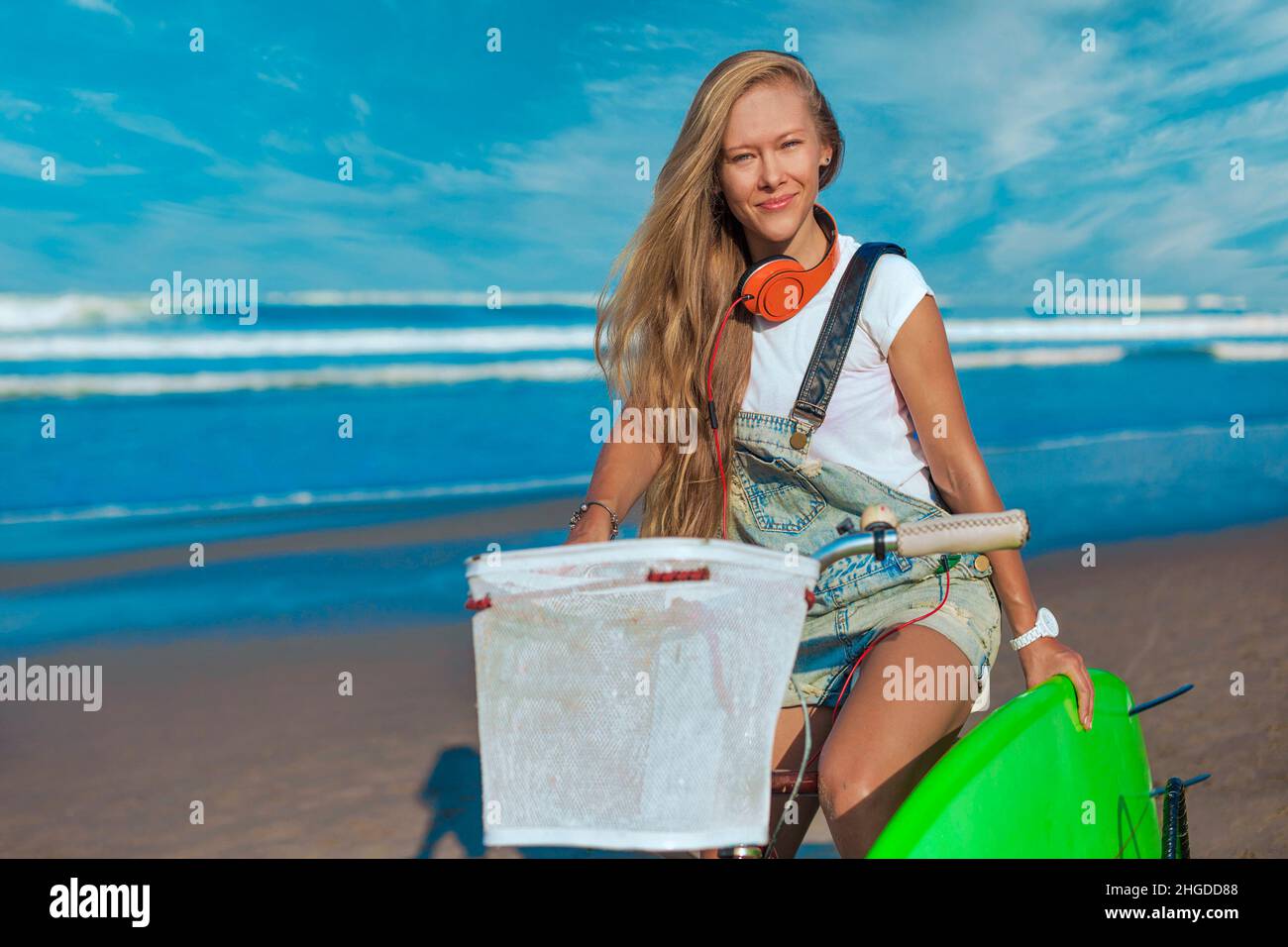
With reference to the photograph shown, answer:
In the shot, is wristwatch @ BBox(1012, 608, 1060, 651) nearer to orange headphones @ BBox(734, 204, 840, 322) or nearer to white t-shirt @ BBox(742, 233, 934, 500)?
white t-shirt @ BBox(742, 233, 934, 500)

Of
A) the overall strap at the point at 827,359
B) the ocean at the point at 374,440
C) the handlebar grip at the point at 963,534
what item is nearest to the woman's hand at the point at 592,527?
the overall strap at the point at 827,359

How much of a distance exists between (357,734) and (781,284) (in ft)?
10.9

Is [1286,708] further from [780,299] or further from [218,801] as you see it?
[218,801]

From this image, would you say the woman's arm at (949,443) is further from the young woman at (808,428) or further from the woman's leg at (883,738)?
the woman's leg at (883,738)

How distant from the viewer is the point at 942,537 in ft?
5.96

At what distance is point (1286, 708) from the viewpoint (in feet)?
16.9

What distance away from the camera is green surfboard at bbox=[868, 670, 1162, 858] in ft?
6.51

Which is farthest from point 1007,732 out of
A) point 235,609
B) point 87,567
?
point 87,567

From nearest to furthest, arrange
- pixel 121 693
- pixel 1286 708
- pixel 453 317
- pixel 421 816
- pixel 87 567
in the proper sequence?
pixel 421 816
pixel 1286 708
pixel 121 693
pixel 87 567
pixel 453 317

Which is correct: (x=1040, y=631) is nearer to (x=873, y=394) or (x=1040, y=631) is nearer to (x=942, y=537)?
(x=873, y=394)

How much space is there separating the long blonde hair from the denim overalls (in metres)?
0.15

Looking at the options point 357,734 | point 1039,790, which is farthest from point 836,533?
point 357,734

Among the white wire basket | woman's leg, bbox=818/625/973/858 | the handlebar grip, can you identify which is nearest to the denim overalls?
woman's leg, bbox=818/625/973/858

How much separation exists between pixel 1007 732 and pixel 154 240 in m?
14.2
